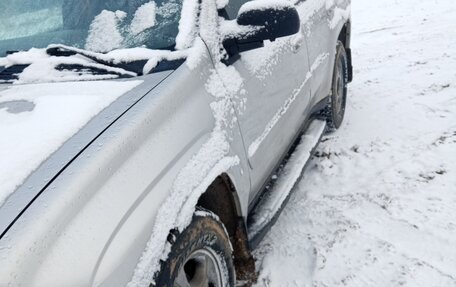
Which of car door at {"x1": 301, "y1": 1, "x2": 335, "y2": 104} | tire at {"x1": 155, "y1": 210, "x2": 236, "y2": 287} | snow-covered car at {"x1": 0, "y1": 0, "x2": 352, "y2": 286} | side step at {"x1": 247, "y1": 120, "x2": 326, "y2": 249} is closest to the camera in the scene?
snow-covered car at {"x1": 0, "y1": 0, "x2": 352, "y2": 286}

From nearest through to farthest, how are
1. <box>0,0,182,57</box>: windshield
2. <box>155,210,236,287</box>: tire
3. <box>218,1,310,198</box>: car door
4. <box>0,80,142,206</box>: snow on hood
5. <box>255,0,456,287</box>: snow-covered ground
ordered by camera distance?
<box>0,80,142,206</box>: snow on hood, <box>155,210,236,287</box>: tire, <box>0,0,182,57</box>: windshield, <box>218,1,310,198</box>: car door, <box>255,0,456,287</box>: snow-covered ground

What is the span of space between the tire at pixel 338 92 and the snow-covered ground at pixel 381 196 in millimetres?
154

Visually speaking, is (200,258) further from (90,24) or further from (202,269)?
(90,24)

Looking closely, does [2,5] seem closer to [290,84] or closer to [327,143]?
[290,84]

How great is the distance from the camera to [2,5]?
279cm

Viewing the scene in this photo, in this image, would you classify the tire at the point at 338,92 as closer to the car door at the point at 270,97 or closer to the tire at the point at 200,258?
the car door at the point at 270,97

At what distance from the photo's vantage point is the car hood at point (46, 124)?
1438 mm

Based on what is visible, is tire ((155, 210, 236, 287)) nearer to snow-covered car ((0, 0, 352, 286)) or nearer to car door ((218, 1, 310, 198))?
snow-covered car ((0, 0, 352, 286))

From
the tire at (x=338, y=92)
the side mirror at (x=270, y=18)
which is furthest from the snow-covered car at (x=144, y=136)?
the tire at (x=338, y=92)

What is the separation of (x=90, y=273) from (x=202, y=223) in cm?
65

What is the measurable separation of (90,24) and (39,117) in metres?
0.88

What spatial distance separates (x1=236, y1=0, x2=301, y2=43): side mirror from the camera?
7.21ft

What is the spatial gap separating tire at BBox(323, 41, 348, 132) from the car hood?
2.49 m

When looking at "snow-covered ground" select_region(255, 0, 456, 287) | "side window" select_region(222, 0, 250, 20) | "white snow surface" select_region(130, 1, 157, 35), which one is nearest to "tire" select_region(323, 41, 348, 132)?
"snow-covered ground" select_region(255, 0, 456, 287)
